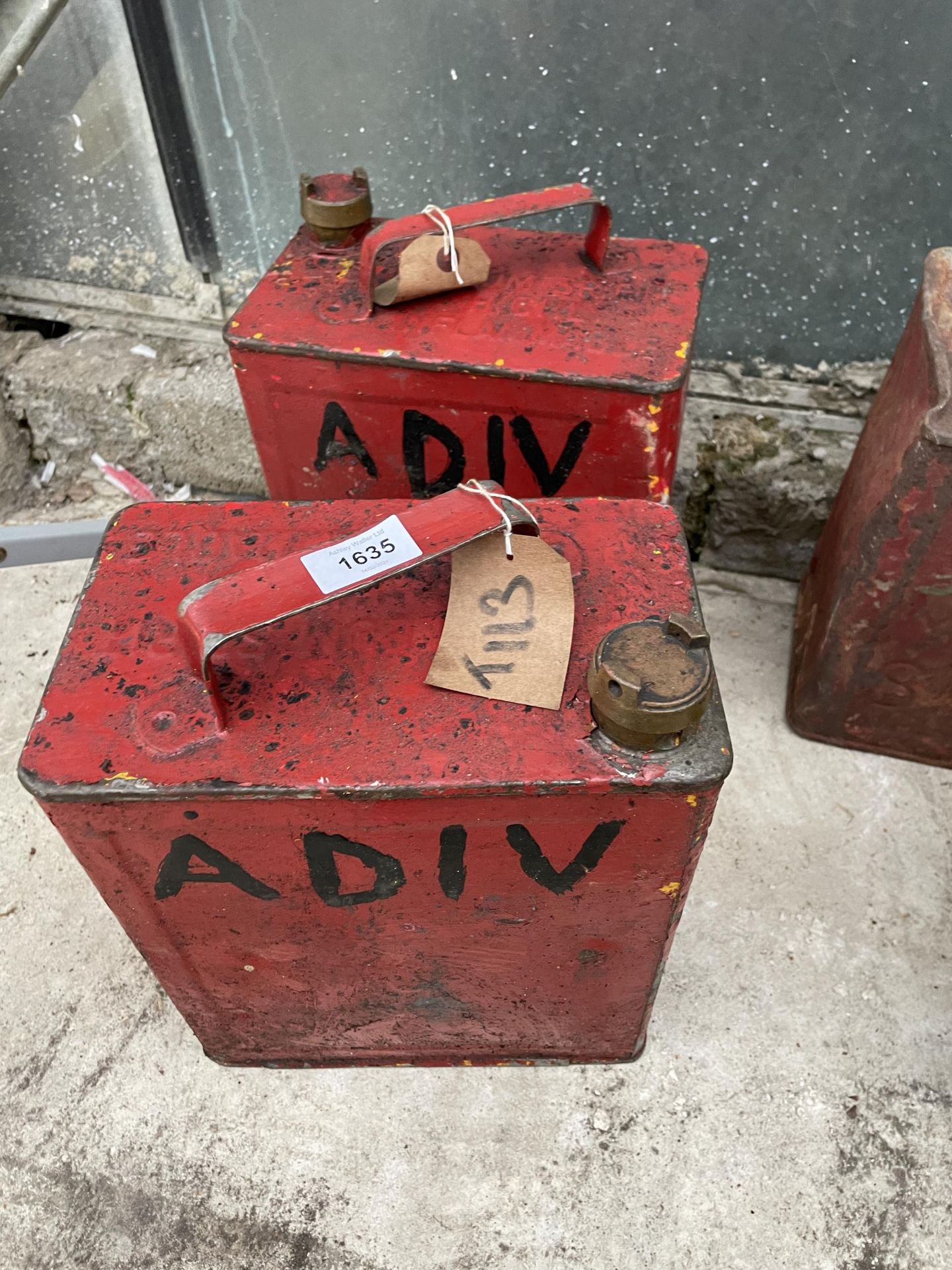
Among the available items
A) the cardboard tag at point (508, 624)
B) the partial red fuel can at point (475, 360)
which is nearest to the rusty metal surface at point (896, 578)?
the partial red fuel can at point (475, 360)

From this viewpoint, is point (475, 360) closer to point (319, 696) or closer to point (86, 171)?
point (319, 696)

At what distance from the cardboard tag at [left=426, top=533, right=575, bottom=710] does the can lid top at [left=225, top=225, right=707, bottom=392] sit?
14.3 inches

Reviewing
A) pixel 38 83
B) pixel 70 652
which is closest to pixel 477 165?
pixel 38 83

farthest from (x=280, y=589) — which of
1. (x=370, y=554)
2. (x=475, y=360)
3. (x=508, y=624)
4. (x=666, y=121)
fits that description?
(x=666, y=121)

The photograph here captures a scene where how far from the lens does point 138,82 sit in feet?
6.07

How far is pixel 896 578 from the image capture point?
1390mm

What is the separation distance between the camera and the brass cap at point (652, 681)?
813 mm

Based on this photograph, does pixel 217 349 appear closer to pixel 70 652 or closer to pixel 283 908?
pixel 70 652

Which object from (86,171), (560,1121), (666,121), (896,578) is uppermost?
(666,121)

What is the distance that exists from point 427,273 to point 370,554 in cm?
61

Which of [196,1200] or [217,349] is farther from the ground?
[217,349]

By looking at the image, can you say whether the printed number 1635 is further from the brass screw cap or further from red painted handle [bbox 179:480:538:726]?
the brass screw cap

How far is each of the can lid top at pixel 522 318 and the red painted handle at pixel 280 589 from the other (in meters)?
0.38

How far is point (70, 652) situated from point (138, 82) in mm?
1434
